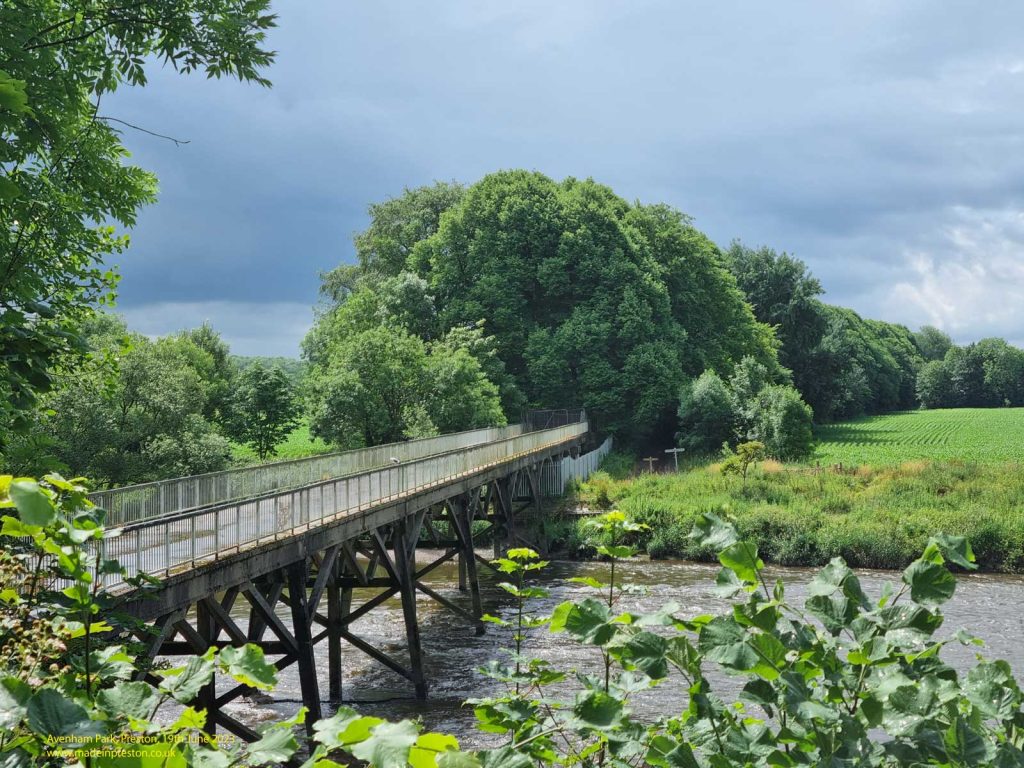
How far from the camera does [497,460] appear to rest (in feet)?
88.5

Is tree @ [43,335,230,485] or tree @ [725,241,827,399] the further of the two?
tree @ [725,241,827,399]

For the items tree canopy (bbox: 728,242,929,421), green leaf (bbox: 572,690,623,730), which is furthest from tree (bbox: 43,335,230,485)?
tree canopy (bbox: 728,242,929,421)

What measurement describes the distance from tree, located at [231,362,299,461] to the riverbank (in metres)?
14.7

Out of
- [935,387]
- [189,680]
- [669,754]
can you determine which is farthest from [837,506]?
[935,387]

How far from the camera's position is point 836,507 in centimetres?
3400

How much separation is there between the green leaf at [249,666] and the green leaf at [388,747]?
1.78 ft

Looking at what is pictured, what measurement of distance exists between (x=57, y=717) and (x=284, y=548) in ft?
38.4

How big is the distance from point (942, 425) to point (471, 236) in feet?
175

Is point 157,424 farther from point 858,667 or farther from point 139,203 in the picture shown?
point 858,667

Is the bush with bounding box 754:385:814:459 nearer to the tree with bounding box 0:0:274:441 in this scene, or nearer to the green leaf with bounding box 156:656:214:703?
the tree with bounding box 0:0:274:441

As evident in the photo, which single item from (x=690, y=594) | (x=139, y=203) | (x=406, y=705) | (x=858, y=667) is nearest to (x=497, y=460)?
(x=690, y=594)

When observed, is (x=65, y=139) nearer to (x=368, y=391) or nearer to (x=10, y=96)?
(x=10, y=96)

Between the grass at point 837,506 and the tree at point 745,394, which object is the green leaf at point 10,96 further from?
the tree at point 745,394

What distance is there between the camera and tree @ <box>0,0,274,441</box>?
5.50 metres
